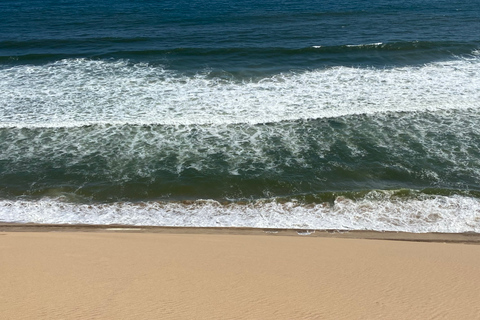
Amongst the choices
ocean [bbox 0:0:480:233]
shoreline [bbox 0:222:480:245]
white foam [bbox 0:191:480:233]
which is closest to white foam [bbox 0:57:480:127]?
ocean [bbox 0:0:480:233]

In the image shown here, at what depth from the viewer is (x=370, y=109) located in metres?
17.7

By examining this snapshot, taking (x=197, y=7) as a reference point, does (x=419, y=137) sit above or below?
below

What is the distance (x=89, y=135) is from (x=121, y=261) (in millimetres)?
8576

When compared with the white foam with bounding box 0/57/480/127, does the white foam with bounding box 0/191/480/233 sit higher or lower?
lower

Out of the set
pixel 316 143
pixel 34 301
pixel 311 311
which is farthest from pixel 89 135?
pixel 311 311

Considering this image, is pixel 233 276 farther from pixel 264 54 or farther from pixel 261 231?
pixel 264 54

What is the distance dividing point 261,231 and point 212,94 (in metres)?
9.72

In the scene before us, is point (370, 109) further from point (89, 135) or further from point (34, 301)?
point (34, 301)

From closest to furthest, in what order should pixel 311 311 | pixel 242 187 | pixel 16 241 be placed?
pixel 311 311, pixel 16 241, pixel 242 187

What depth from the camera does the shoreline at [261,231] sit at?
418 inches

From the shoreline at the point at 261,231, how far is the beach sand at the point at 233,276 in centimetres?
10

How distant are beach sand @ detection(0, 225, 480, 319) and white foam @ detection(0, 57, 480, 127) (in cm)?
778

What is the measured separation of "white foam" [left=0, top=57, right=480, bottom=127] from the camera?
57.2ft

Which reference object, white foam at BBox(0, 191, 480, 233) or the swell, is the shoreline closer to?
white foam at BBox(0, 191, 480, 233)
